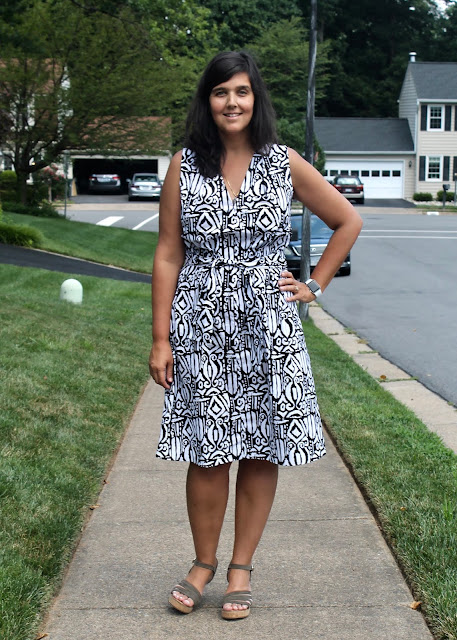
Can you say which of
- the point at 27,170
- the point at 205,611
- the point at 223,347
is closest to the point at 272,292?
the point at 223,347

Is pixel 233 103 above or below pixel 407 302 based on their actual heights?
above

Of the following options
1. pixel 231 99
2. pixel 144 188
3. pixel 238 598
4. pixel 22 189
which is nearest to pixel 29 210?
pixel 22 189

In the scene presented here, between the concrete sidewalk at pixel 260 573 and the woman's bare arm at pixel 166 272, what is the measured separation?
827 mm

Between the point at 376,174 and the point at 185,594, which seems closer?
the point at 185,594

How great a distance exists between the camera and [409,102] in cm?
5725

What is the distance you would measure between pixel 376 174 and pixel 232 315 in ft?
178

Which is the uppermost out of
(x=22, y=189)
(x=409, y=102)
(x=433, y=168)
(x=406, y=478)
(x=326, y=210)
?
(x=409, y=102)

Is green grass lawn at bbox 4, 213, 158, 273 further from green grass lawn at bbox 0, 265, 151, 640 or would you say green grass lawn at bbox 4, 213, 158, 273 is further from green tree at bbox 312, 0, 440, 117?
green tree at bbox 312, 0, 440, 117

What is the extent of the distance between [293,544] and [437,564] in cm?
69

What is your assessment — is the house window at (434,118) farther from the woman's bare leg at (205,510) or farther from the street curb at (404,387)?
the woman's bare leg at (205,510)

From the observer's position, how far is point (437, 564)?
350 cm

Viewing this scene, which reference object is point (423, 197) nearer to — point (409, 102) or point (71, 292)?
point (409, 102)

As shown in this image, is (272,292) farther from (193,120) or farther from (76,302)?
(76,302)

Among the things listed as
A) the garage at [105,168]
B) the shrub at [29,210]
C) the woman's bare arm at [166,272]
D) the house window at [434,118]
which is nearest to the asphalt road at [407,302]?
the woman's bare arm at [166,272]
